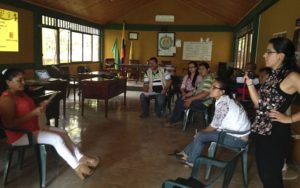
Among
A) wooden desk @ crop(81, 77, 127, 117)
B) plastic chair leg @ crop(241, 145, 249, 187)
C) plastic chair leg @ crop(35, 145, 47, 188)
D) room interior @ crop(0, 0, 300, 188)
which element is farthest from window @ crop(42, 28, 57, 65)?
plastic chair leg @ crop(241, 145, 249, 187)

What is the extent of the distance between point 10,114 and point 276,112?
2188mm

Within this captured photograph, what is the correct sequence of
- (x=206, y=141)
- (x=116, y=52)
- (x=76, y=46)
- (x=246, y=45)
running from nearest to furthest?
(x=206, y=141)
(x=246, y=45)
(x=76, y=46)
(x=116, y=52)

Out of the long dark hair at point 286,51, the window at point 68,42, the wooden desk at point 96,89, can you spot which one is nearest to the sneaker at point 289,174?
the long dark hair at point 286,51

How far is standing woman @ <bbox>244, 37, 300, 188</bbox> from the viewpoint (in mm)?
1737

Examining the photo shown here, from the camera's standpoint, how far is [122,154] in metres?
3.58

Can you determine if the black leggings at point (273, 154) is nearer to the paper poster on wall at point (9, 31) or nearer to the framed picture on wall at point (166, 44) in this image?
the paper poster on wall at point (9, 31)

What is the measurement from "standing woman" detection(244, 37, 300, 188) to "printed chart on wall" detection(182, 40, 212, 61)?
36.7 feet

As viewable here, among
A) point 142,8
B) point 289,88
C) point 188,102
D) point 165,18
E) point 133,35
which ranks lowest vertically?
point 188,102

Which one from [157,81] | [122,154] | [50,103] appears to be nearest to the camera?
[122,154]

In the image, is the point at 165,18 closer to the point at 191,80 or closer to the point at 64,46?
the point at 64,46

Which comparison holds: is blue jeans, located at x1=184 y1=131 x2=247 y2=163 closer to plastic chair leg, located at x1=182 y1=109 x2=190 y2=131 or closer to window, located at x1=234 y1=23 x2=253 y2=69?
plastic chair leg, located at x1=182 y1=109 x2=190 y2=131

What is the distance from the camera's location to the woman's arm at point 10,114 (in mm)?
2525

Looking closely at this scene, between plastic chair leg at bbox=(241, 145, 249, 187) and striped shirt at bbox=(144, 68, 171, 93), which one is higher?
striped shirt at bbox=(144, 68, 171, 93)

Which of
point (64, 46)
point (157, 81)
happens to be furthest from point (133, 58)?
point (157, 81)
